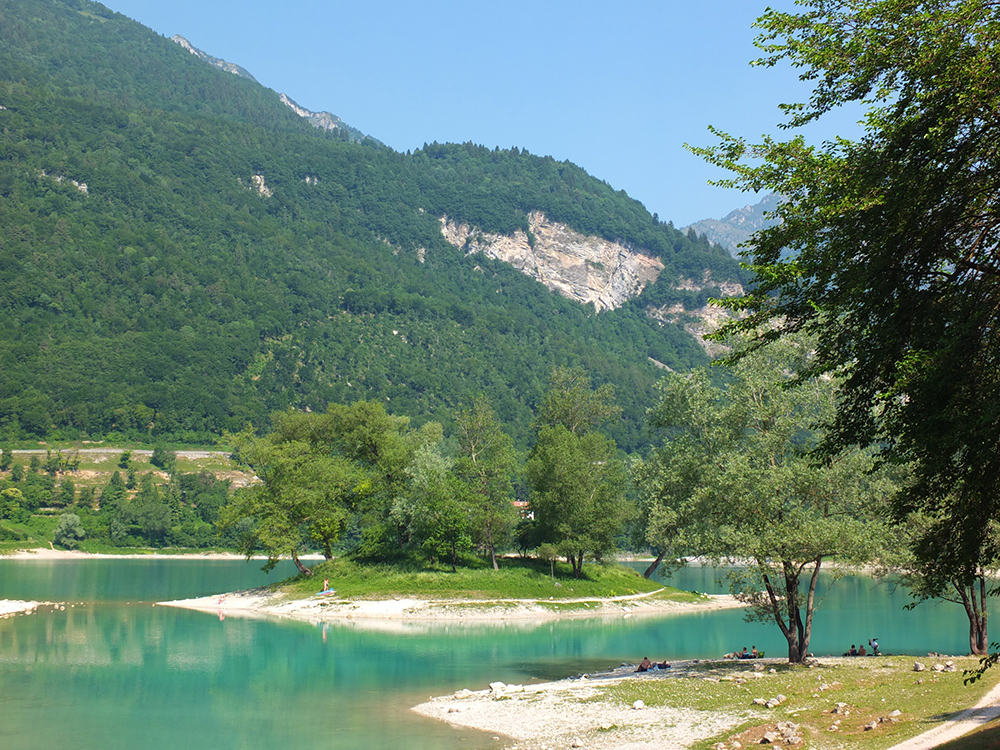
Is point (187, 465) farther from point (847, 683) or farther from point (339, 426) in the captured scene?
point (847, 683)

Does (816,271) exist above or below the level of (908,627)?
above

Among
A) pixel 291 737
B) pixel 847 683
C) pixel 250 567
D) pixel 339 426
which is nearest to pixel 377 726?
pixel 291 737

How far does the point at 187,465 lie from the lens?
172 metres

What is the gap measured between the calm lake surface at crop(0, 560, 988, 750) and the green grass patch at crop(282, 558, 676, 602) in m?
6.15

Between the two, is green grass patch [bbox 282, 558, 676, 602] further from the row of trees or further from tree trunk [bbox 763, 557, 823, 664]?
tree trunk [bbox 763, 557, 823, 664]

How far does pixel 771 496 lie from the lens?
3216 cm

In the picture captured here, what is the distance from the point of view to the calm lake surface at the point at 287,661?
27297 mm

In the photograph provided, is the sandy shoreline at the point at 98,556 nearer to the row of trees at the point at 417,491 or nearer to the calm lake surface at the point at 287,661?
the calm lake surface at the point at 287,661

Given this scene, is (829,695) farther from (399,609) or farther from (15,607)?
(15,607)

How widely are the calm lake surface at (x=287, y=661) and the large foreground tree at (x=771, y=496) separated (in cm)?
579

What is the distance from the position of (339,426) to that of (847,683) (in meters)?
52.4

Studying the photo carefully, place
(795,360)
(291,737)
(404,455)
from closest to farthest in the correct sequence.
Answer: (291,737) < (795,360) < (404,455)

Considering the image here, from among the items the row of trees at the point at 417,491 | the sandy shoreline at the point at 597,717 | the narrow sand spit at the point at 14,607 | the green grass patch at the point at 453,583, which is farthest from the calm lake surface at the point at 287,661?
the row of trees at the point at 417,491

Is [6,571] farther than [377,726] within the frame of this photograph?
Yes
